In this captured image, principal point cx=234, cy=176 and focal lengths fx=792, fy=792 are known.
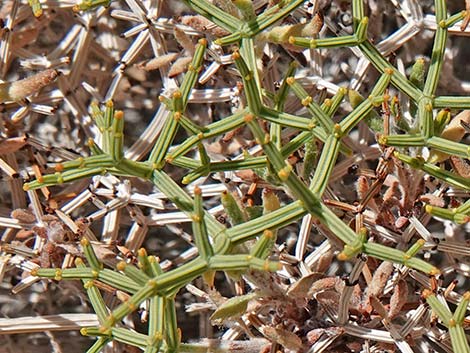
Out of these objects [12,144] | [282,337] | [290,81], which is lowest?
[282,337]

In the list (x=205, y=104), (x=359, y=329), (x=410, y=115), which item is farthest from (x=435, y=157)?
(x=205, y=104)

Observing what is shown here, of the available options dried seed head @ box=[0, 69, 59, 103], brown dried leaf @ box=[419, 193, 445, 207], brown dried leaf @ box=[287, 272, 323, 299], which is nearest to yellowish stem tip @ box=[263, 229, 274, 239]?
brown dried leaf @ box=[287, 272, 323, 299]

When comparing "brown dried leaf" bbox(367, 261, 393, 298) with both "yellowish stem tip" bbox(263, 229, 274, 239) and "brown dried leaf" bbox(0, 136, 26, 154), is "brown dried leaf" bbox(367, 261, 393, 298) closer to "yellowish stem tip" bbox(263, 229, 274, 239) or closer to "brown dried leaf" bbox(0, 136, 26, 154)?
"yellowish stem tip" bbox(263, 229, 274, 239)

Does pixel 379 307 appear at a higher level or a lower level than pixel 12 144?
lower

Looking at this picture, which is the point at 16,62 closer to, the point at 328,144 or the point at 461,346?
the point at 328,144

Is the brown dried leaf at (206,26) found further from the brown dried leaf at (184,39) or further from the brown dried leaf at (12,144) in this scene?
the brown dried leaf at (12,144)

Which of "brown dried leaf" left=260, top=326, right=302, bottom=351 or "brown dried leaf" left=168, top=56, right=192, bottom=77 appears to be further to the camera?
"brown dried leaf" left=168, top=56, right=192, bottom=77

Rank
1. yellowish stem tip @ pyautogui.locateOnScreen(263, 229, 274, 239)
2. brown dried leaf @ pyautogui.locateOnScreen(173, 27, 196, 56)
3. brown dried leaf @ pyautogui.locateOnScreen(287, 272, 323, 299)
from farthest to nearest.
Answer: brown dried leaf @ pyautogui.locateOnScreen(173, 27, 196, 56) < brown dried leaf @ pyautogui.locateOnScreen(287, 272, 323, 299) < yellowish stem tip @ pyautogui.locateOnScreen(263, 229, 274, 239)

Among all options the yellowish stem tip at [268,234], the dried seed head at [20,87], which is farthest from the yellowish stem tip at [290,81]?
the dried seed head at [20,87]

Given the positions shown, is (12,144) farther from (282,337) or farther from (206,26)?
(282,337)

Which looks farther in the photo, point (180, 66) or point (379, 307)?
point (180, 66)

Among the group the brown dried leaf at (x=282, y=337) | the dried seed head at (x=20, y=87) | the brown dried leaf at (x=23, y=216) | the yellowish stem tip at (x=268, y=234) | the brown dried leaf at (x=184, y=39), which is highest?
the brown dried leaf at (x=184, y=39)

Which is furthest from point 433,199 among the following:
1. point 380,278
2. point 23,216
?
point 23,216
